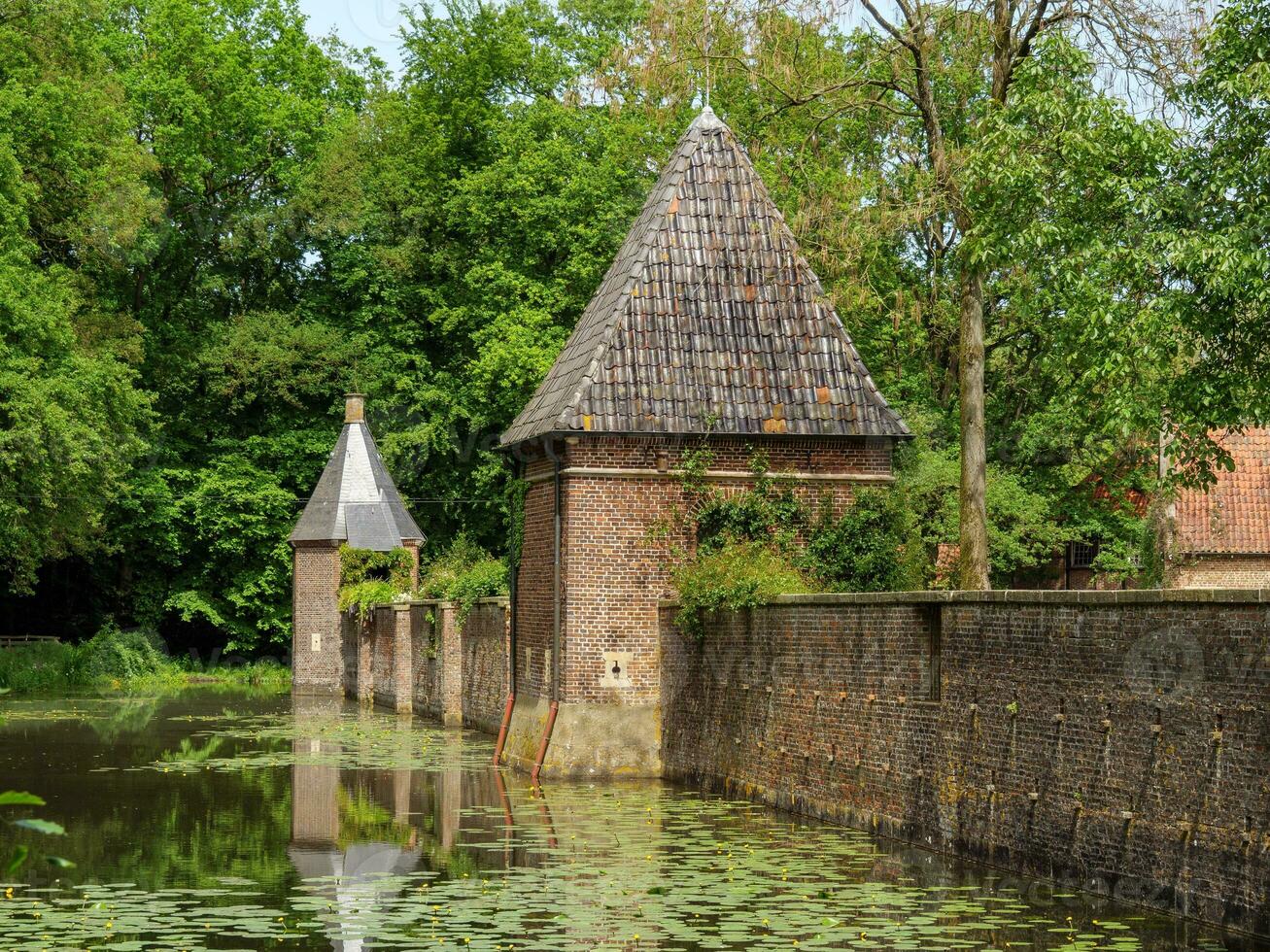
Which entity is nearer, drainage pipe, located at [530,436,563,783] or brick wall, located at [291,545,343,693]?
drainage pipe, located at [530,436,563,783]

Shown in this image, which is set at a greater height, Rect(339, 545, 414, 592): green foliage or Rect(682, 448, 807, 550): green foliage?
Rect(339, 545, 414, 592): green foliage

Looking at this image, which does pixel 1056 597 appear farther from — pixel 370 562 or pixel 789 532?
pixel 370 562

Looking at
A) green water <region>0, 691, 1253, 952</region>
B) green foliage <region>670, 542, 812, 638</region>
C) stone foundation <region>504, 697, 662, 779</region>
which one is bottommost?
green water <region>0, 691, 1253, 952</region>

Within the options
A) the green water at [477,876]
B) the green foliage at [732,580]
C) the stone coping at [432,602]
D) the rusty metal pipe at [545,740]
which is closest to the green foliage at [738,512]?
the green foliage at [732,580]

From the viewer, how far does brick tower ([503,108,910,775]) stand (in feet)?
64.2

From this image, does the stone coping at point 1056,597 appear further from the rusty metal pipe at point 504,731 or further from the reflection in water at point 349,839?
the rusty metal pipe at point 504,731

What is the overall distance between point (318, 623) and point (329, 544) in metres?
2.13

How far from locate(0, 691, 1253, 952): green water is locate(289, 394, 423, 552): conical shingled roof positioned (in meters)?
22.4

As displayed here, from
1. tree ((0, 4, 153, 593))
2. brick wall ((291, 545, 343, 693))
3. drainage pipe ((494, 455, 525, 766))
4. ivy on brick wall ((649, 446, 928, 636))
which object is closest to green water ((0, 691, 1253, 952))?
drainage pipe ((494, 455, 525, 766))

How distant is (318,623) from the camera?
145 ft

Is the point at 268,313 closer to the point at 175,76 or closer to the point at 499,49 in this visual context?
the point at 175,76

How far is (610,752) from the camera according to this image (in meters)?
19.5

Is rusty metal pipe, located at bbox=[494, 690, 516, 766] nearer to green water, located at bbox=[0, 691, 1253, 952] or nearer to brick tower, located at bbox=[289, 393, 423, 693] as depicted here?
green water, located at bbox=[0, 691, 1253, 952]

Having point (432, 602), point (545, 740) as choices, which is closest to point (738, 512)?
point (545, 740)
